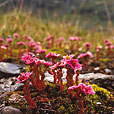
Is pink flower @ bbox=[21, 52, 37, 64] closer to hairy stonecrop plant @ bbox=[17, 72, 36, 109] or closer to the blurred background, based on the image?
hairy stonecrop plant @ bbox=[17, 72, 36, 109]

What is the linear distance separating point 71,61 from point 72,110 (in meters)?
0.61

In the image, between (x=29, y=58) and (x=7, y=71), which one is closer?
(x=29, y=58)

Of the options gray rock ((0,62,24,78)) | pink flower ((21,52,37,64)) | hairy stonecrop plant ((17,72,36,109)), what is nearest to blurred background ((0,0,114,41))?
gray rock ((0,62,24,78))

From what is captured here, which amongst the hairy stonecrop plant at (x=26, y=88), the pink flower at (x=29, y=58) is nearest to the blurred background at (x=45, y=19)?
the pink flower at (x=29, y=58)

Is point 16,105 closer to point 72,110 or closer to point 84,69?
point 72,110

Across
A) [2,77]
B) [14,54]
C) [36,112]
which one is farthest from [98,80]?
[14,54]

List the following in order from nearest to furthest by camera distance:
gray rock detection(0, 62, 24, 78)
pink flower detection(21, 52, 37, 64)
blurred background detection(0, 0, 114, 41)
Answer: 1. pink flower detection(21, 52, 37, 64)
2. gray rock detection(0, 62, 24, 78)
3. blurred background detection(0, 0, 114, 41)

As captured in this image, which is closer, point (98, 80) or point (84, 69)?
point (98, 80)

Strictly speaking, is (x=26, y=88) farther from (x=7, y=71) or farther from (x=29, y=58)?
(x=7, y=71)

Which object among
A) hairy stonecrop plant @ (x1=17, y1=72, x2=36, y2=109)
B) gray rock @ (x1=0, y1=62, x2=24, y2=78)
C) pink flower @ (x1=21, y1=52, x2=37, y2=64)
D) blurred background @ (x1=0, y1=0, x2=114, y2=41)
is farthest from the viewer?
blurred background @ (x1=0, y1=0, x2=114, y2=41)

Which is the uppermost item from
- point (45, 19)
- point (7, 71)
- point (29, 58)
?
point (45, 19)

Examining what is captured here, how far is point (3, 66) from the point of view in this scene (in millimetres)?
3016

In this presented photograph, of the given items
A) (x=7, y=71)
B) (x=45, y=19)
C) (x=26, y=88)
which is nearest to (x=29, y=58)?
(x=26, y=88)

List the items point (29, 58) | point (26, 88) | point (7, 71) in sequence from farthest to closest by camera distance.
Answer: point (7, 71), point (29, 58), point (26, 88)
